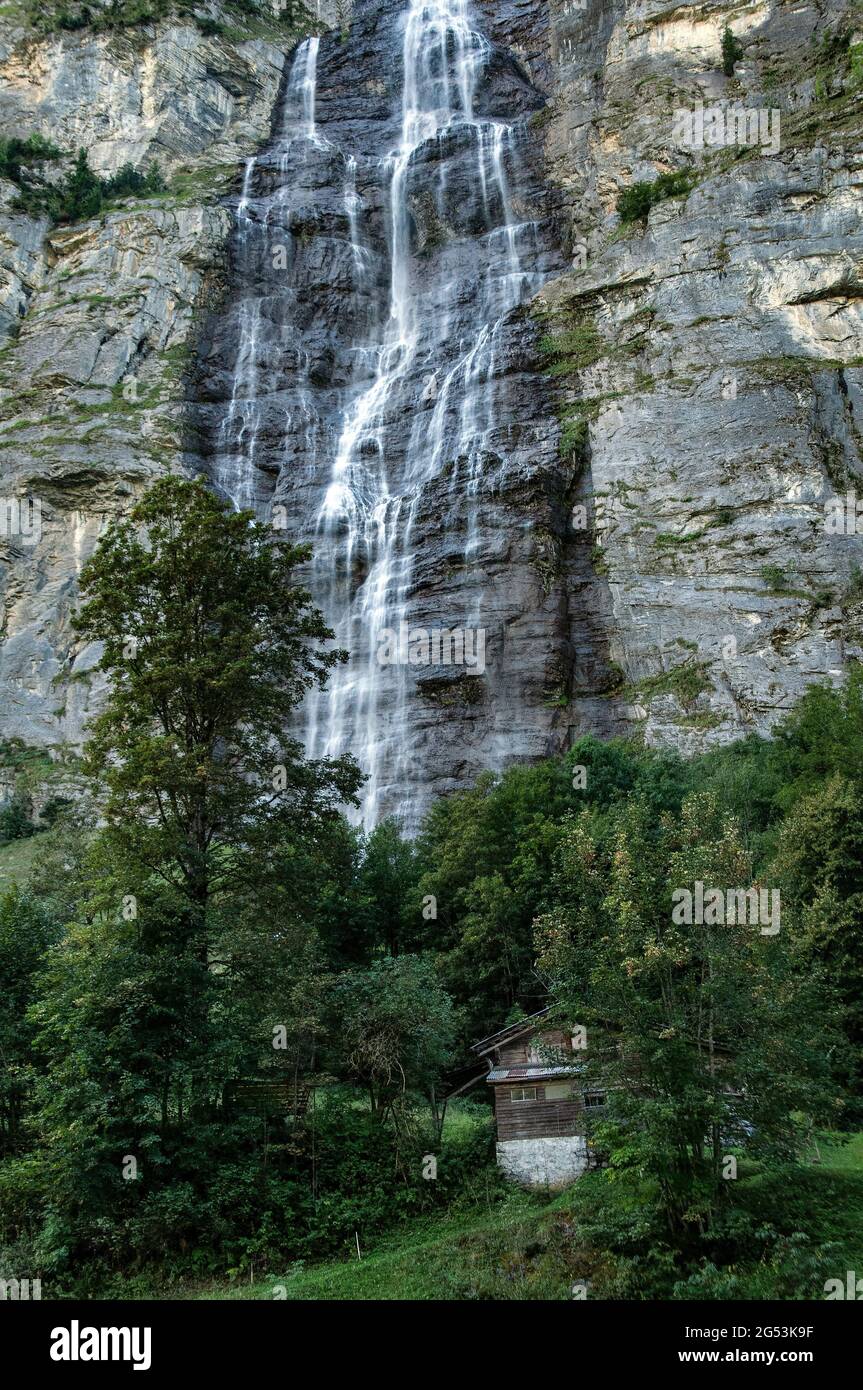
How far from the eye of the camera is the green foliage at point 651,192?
50.1 metres

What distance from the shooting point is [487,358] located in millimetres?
50938

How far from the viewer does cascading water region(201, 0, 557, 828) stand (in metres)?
42.5

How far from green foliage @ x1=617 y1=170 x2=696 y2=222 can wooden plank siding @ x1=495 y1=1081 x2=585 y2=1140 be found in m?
44.7

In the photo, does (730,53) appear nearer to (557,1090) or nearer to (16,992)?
(557,1090)

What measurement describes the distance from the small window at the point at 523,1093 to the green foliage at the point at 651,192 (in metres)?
44.5

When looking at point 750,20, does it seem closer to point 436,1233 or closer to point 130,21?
point 130,21

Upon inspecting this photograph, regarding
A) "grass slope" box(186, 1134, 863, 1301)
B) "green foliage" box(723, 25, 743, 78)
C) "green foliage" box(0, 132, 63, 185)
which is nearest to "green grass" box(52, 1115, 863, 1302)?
"grass slope" box(186, 1134, 863, 1301)

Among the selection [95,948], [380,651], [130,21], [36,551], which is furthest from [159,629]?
[130,21]

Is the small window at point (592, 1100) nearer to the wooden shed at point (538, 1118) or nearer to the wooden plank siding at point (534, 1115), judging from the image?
the wooden shed at point (538, 1118)

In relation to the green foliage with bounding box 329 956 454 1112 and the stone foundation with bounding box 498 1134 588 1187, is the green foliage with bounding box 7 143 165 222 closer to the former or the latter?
the green foliage with bounding box 329 956 454 1112

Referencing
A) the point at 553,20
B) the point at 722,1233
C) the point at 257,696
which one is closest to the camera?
the point at 722,1233

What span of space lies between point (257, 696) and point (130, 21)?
72577 mm

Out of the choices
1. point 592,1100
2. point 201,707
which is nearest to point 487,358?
point 201,707
